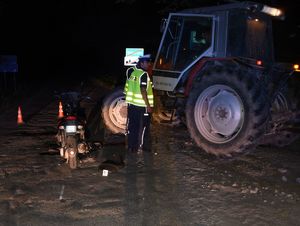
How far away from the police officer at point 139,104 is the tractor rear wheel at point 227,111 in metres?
0.79

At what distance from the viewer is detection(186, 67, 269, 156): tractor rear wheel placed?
286 inches

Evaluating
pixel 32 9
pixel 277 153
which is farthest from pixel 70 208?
pixel 32 9

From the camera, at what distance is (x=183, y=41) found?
895 centimetres

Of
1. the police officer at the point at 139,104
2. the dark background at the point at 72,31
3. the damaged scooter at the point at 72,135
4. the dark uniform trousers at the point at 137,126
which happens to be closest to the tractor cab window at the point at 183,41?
the police officer at the point at 139,104

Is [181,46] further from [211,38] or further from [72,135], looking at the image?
[72,135]

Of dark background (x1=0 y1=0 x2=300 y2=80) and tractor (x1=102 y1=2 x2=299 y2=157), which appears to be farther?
dark background (x1=0 y1=0 x2=300 y2=80)

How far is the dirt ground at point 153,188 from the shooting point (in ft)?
18.0

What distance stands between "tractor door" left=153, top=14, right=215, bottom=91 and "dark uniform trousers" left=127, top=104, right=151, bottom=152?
99 cm

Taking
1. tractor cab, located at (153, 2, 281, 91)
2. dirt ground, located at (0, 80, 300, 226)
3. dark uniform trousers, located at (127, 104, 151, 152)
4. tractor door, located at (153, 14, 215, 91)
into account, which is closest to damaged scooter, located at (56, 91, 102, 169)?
dirt ground, located at (0, 80, 300, 226)

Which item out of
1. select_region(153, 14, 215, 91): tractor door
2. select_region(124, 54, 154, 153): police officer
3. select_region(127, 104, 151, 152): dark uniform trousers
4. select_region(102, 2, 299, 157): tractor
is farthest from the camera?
select_region(153, 14, 215, 91): tractor door

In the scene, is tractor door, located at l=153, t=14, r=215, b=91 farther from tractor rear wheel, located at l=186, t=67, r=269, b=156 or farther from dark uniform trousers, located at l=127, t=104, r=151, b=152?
dark uniform trousers, located at l=127, t=104, r=151, b=152

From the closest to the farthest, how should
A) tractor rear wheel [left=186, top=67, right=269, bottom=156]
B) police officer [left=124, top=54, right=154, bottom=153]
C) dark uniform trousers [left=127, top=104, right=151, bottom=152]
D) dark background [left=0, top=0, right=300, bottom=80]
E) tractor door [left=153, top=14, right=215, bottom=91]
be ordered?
tractor rear wheel [left=186, top=67, right=269, bottom=156] < police officer [left=124, top=54, right=154, bottom=153] < dark uniform trousers [left=127, top=104, right=151, bottom=152] < tractor door [left=153, top=14, right=215, bottom=91] < dark background [left=0, top=0, right=300, bottom=80]

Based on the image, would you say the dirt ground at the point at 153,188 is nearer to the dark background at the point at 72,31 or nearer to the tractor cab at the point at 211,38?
the tractor cab at the point at 211,38

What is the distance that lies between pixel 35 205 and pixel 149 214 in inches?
58.9
